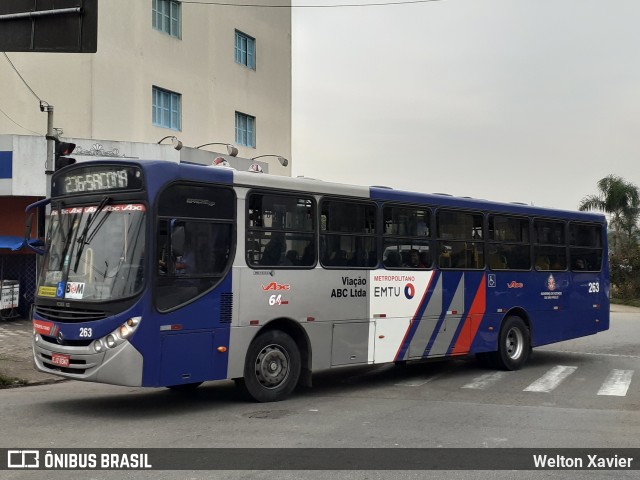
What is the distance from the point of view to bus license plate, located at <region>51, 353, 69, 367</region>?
8.95 metres

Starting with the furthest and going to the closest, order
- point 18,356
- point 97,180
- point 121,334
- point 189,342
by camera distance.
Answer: point 18,356 < point 97,180 < point 189,342 < point 121,334

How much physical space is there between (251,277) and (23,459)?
12.8 feet

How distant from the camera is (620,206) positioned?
4456cm

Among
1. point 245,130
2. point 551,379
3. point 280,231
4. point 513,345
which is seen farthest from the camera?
point 245,130

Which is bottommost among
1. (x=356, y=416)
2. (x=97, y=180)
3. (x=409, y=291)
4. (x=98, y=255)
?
(x=356, y=416)

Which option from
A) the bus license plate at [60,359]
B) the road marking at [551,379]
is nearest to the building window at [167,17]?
the road marking at [551,379]

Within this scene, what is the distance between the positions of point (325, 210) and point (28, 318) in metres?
14.4

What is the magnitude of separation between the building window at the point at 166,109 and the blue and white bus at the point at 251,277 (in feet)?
47.3

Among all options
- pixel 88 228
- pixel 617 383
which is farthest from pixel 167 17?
pixel 617 383

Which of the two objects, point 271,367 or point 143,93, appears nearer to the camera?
point 271,367

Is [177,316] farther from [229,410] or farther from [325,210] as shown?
[325,210]

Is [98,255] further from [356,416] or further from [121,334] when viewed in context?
[356,416]

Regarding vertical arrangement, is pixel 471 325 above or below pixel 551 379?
above

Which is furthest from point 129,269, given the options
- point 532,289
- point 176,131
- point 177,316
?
point 176,131
